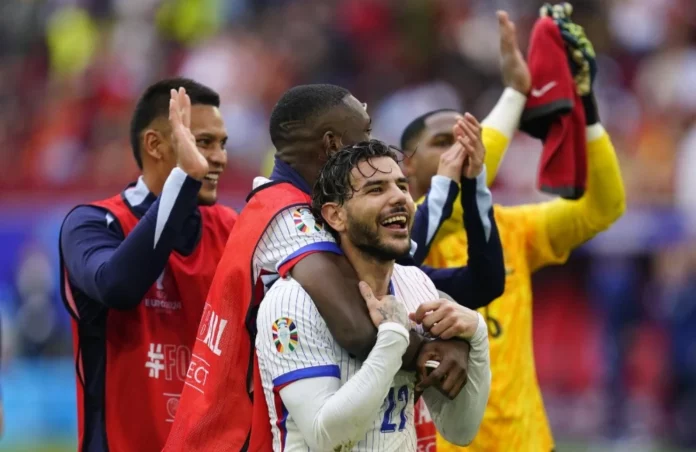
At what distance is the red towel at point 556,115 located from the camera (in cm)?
565

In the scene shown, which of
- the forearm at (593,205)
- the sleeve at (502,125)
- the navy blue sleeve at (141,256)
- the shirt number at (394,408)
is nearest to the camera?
the shirt number at (394,408)

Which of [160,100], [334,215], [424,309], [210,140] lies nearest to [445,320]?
[424,309]

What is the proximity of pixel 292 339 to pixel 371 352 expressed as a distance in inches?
10.0

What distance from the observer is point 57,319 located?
1398 cm

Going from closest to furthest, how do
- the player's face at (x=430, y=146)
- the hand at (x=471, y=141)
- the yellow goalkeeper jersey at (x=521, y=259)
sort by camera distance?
1. the hand at (x=471, y=141)
2. the yellow goalkeeper jersey at (x=521, y=259)
3. the player's face at (x=430, y=146)

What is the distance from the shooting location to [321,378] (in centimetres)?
403

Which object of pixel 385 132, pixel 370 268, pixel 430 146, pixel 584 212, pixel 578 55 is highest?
pixel 385 132

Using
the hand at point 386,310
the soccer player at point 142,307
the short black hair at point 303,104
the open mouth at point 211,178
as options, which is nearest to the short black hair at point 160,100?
the soccer player at point 142,307

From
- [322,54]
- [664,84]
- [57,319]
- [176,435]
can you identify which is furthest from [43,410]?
[176,435]

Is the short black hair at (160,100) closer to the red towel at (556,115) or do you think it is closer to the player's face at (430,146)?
the player's face at (430,146)

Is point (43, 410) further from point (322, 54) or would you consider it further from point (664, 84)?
point (664, 84)

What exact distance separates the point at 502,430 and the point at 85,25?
13.7m

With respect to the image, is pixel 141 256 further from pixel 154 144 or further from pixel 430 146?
pixel 430 146

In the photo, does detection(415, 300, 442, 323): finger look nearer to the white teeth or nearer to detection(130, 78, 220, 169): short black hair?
the white teeth
